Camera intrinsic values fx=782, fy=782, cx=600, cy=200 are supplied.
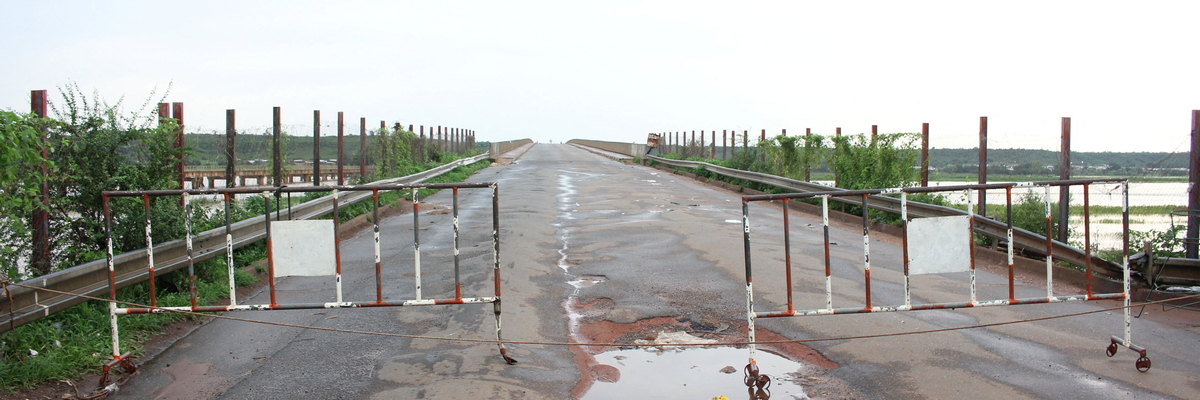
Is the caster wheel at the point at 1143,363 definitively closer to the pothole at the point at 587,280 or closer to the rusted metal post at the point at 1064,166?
the pothole at the point at 587,280

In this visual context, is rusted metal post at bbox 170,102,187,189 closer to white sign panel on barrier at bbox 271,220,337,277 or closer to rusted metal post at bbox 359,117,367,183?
white sign panel on barrier at bbox 271,220,337,277

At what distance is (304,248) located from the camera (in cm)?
587

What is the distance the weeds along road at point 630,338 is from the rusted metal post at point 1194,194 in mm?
1550

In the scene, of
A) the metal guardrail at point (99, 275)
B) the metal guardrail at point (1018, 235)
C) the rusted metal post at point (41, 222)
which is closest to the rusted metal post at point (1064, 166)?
the metal guardrail at point (1018, 235)

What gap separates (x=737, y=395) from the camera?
4.96m

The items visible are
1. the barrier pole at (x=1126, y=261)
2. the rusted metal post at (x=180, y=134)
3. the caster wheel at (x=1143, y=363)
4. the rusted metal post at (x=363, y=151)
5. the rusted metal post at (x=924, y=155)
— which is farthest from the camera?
the rusted metal post at (x=363, y=151)

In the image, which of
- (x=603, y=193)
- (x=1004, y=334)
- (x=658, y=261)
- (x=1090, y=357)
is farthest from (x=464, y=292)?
(x=603, y=193)

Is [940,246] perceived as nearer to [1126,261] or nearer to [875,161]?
[1126,261]

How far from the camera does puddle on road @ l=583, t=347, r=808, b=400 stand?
16.3 ft

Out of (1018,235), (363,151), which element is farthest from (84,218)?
(363,151)

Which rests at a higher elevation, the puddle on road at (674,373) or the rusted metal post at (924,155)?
the rusted metal post at (924,155)

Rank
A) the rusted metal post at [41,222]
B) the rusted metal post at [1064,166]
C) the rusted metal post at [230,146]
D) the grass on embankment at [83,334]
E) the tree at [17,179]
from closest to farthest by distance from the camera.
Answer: the tree at [17,179]
the grass on embankment at [83,334]
the rusted metal post at [41,222]
the rusted metal post at [1064,166]
the rusted metal post at [230,146]

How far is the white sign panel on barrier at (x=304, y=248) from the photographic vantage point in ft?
19.1

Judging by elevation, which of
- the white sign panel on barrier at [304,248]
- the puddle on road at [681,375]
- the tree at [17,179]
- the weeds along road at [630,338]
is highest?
the tree at [17,179]
